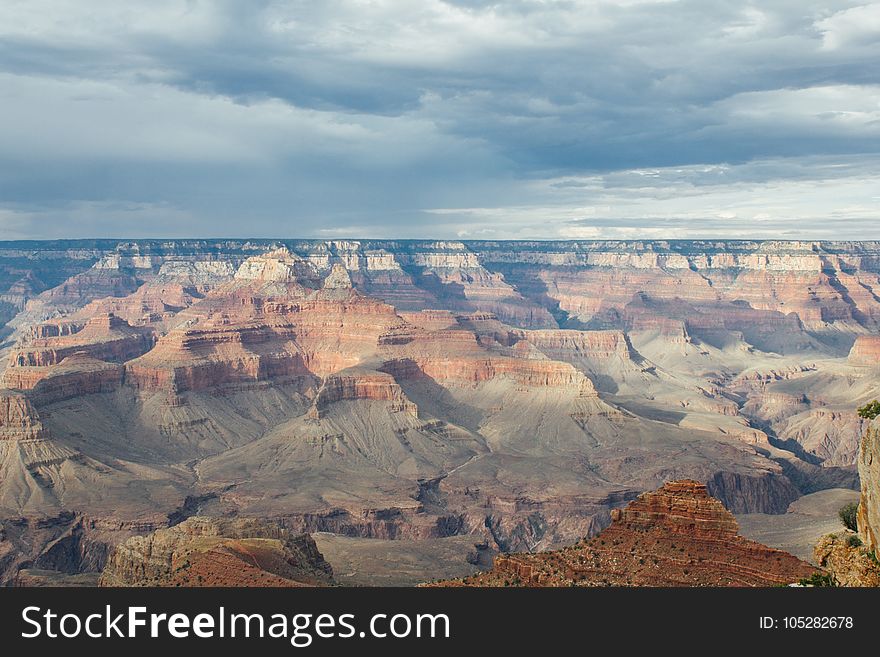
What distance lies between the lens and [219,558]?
241 ft

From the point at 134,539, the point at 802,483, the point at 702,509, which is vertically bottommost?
the point at 802,483

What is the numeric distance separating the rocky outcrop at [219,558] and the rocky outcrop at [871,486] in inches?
1349

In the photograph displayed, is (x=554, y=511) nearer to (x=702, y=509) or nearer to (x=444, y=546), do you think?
(x=444, y=546)

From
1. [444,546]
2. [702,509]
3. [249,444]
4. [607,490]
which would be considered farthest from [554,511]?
[702,509]

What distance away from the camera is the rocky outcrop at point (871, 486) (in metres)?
43.6

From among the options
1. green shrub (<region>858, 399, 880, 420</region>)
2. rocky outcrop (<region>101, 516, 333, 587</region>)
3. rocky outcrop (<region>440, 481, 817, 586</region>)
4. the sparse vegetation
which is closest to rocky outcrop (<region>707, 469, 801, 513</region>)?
rocky outcrop (<region>101, 516, 333, 587</region>)

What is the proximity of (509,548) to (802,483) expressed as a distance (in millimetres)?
65229

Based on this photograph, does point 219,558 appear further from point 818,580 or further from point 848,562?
point 848,562

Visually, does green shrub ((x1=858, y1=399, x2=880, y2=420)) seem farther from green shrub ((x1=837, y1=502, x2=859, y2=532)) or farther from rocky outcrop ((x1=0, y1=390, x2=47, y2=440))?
rocky outcrop ((x1=0, y1=390, x2=47, y2=440))

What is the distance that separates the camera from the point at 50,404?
191 m

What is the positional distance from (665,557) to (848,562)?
38.9 ft

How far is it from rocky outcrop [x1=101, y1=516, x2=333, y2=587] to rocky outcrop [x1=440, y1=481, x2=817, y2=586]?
17376 mm

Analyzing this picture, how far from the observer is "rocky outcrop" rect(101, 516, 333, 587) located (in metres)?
71.2

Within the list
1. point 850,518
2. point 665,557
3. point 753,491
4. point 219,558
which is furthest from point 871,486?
Answer: point 753,491
